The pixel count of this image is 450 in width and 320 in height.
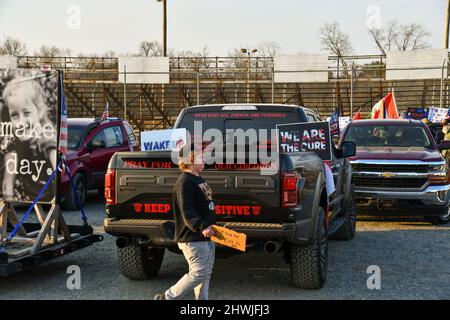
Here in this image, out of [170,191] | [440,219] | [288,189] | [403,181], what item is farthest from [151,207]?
[440,219]

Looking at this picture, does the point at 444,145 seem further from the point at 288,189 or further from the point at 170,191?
the point at 170,191

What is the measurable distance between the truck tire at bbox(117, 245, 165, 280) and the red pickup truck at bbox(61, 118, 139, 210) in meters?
5.39

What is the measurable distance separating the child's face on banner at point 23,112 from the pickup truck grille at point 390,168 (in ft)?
18.6

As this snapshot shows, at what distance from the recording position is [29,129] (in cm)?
634

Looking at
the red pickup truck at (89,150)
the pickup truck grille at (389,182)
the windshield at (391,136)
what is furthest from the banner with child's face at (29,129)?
the windshield at (391,136)

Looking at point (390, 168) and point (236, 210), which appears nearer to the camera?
point (236, 210)

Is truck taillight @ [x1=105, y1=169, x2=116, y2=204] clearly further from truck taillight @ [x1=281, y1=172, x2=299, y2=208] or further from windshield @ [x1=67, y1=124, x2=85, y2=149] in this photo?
windshield @ [x1=67, y1=124, x2=85, y2=149]

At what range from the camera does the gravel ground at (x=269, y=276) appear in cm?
570

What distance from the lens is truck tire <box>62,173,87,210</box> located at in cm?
1117

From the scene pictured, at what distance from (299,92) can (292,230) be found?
85.9 ft

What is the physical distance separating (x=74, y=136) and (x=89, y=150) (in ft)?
1.47

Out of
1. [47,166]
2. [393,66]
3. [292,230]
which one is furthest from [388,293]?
[393,66]

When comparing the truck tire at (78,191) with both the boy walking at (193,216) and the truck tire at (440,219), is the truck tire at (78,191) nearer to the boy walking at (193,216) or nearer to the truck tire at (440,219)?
the truck tire at (440,219)
